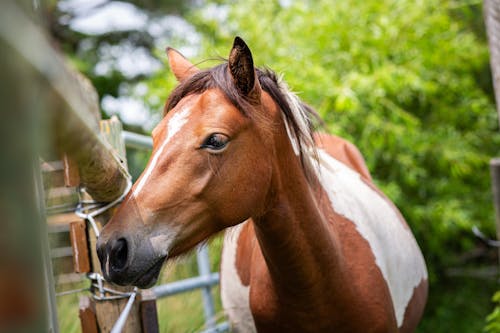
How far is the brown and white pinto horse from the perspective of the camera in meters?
1.88

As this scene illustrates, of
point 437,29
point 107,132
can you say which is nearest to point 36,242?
point 107,132

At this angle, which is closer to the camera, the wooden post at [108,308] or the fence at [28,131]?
the fence at [28,131]

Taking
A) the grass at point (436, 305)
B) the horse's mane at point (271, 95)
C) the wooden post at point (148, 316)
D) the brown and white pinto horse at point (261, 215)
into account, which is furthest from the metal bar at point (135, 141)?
the wooden post at point (148, 316)

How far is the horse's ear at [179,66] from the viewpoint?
247 cm

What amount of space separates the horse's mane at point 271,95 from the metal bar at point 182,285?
1.19 metres

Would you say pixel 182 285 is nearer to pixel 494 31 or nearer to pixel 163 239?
pixel 163 239

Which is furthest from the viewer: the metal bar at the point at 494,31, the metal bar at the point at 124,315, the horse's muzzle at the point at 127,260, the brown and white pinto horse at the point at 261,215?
the metal bar at the point at 494,31

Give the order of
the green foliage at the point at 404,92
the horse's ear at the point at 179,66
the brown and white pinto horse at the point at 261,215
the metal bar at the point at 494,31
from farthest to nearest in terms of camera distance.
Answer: the green foliage at the point at 404,92
the metal bar at the point at 494,31
the horse's ear at the point at 179,66
the brown and white pinto horse at the point at 261,215

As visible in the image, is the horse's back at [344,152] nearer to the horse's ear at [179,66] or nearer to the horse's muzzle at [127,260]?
the horse's ear at [179,66]

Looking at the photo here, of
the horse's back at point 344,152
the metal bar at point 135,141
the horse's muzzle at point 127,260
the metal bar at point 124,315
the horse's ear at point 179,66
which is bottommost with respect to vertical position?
the metal bar at point 124,315

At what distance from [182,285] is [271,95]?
5.78 feet

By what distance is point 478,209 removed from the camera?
593 centimetres

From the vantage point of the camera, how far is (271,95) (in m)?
2.30

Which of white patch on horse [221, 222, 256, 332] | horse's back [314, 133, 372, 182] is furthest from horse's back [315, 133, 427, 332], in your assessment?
white patch on horse [221, 222, 256, 332]
